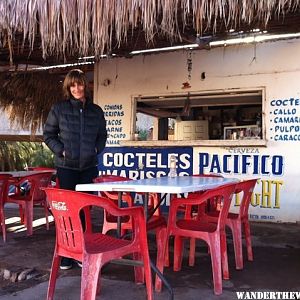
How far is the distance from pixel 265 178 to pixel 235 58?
181cm

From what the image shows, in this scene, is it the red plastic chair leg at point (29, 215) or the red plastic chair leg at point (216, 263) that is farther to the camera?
the red plastic chair leg at point (29, 215)

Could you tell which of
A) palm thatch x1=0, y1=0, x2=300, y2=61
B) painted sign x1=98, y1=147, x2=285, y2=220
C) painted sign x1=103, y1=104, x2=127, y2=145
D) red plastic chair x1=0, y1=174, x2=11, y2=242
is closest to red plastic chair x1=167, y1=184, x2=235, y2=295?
palm thatch x1=0, y1=0, x2=300, y2=61

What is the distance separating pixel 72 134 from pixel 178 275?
1523 mm

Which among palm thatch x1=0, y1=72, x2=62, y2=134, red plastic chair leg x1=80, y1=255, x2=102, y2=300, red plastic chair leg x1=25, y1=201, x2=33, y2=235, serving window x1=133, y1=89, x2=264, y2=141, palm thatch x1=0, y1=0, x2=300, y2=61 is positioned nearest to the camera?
red plastic chair leg x1=80, y1=255, x2=102, y2=300

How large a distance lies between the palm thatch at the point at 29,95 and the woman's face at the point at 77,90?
4.76 m

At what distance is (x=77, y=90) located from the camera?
395 cm

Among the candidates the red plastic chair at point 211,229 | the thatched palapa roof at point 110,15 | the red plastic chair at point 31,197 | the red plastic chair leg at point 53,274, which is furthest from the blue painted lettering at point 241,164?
the red plastic chair leg at point 53,274

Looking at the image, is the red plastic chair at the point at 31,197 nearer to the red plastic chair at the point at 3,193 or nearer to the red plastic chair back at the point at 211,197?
the red plastic chair at the point at 3,193

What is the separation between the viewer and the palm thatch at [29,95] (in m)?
8.52

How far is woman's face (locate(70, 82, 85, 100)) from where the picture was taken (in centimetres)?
395

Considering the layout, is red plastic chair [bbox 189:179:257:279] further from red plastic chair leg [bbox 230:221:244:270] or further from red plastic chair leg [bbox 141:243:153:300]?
red plastic chair leg [bbox 141:243:153:300]

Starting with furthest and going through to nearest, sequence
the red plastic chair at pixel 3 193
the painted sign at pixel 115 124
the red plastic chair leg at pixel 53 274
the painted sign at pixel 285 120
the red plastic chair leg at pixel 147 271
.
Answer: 1. the painted sign at pixel 115 124
2. the painted sign at pixel 285 120
3. the red plastic chair at pixel 3 193
4. the red plastic chair leg at pixel 53 274
5. the red plastic chair leg at pixel 147 271

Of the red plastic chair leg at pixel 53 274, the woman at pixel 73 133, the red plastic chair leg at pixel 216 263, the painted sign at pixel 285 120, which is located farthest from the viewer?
the painted sign at pixel 285 120

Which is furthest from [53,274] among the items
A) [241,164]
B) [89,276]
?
[241,164]
